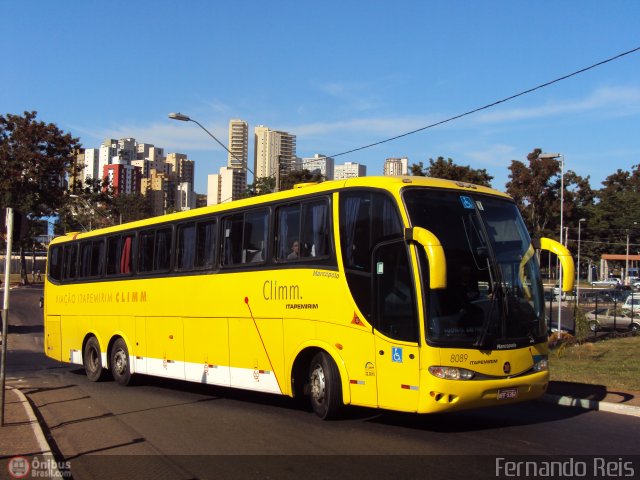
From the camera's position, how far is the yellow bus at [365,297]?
24.0 ft

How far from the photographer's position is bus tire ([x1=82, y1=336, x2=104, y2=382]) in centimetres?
1461

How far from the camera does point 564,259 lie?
327 inches

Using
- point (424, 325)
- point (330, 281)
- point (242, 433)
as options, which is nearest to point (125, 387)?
point (242, 433)

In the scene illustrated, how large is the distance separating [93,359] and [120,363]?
1.40 metres

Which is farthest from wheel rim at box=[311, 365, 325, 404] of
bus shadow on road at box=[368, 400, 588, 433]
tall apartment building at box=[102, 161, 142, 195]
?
tall apartment building at box=[102, 161, 142, 195]

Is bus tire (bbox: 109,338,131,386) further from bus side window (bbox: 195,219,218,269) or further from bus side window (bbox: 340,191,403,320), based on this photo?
bus side window (bbox: 340,191,403,320)

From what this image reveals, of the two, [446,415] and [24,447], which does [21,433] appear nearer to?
[24,447]

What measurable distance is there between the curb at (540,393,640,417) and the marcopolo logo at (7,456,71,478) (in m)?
7.84

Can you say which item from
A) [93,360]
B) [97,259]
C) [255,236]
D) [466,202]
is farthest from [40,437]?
[97,259]

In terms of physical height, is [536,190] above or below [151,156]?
below

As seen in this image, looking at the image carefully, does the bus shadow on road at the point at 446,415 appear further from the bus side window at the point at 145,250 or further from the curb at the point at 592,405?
the bus side window at the point at 145,250

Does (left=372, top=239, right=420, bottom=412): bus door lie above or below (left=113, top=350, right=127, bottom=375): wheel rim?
above

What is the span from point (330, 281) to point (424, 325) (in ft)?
5.71

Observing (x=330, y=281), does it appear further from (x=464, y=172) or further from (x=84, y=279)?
(x=464, y=172)
